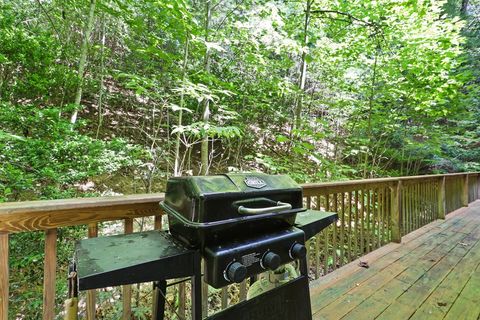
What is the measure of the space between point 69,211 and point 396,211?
3.68 m

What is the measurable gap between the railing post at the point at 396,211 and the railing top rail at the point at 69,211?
3.23 m

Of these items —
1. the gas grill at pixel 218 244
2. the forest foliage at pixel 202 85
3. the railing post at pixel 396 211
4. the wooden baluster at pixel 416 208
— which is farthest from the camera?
the wooden baluster at pixel 416 208

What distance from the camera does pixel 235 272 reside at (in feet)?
2.72

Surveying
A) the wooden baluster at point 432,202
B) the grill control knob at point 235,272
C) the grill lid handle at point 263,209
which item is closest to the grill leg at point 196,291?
the grill control knob at point 235,272

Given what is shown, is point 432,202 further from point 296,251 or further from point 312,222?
point 296,251

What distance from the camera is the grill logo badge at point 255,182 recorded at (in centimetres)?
96

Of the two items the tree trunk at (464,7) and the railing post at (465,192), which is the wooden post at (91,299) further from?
the tree trunk at (464,7)

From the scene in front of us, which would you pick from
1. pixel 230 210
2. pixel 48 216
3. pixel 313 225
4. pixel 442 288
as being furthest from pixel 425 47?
pixel 48 216

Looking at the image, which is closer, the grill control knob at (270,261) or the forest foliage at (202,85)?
the grill control knob at (270,261)

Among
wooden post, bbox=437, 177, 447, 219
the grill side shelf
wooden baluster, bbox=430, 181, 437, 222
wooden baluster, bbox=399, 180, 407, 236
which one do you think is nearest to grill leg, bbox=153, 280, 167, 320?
the grill side shelf

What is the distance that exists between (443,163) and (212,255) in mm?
11143

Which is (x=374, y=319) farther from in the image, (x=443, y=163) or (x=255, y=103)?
(x=443, y=163)

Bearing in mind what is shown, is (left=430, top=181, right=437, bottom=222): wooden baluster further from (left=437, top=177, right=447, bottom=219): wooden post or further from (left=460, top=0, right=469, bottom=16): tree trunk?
(left=460, top=0, right=469, bottom=16): tree trunk

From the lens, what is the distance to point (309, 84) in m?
8.76
